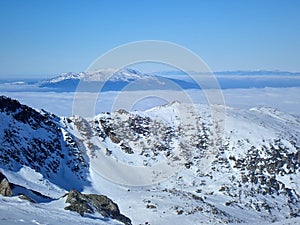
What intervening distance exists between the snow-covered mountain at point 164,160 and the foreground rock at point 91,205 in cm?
1011

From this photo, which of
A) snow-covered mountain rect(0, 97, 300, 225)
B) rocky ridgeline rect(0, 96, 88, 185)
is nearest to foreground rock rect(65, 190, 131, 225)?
snow-covered mountain rect(0, 97, 300, 225)

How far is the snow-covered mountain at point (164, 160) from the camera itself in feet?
140

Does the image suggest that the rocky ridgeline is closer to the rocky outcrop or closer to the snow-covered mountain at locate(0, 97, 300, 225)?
the snow-covered mountain at locate(0, 97, 300, 225)

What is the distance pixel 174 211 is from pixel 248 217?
12.6 metres

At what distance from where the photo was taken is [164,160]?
5938cm

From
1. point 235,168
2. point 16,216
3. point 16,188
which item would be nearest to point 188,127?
point 235,168

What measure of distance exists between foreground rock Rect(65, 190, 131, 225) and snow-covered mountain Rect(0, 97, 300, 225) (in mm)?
Result: 10108

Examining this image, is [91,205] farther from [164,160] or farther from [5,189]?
[164,160]

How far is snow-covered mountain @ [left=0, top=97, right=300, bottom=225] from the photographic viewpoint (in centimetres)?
4275

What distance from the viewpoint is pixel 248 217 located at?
43969mm

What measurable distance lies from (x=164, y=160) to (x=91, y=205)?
123 ft

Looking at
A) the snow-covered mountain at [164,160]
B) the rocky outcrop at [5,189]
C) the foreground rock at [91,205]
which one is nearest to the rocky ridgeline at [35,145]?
the snow-covered mountain at [164,160]

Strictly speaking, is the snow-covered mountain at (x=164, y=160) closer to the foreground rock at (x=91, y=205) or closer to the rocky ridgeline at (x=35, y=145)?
the rocky ridgeline at (x=35, y=145)

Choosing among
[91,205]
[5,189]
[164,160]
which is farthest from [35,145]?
[91,205]
